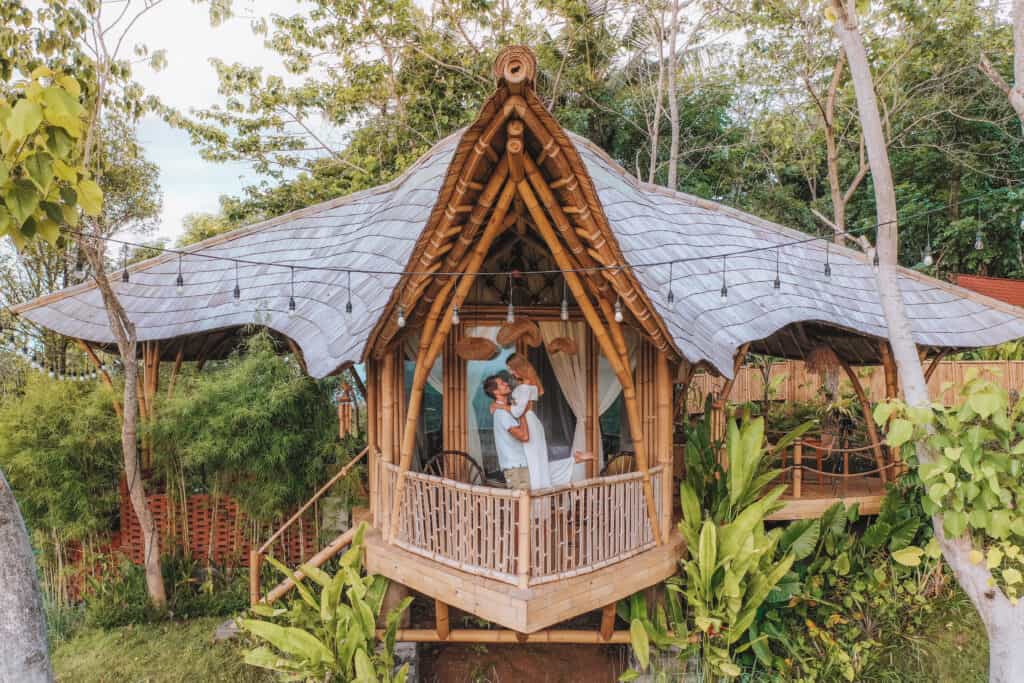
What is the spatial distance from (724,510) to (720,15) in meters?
13.6

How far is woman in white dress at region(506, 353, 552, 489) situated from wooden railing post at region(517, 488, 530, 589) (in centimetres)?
108

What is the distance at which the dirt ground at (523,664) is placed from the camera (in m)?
6.60

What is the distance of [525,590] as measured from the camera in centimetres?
475

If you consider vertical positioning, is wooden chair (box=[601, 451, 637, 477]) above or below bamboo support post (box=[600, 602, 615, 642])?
above

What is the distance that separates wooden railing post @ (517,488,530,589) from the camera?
15.5ft

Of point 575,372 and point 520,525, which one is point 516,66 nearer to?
point 520,525

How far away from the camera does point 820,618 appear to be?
6.58 m

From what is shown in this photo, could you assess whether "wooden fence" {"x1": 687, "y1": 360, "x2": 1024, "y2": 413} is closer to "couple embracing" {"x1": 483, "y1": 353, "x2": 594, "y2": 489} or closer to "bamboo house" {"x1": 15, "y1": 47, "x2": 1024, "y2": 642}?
"bamboo house" {"x1": 15, "y1": 47, "x2": 1024, "y2": 642}

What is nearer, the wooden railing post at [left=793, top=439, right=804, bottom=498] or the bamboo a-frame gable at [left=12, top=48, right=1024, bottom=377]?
the bamboo a-frame gable at [left=12, top=48, right=1024, bottom=377]

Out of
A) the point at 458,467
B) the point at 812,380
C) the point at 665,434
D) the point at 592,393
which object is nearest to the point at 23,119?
the point at 458,467

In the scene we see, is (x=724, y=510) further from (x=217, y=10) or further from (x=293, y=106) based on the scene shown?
(x=293, y=106)

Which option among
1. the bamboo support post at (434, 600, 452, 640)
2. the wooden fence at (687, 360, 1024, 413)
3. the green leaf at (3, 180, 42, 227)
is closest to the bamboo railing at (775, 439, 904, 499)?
the bamboo support post at (434, 600, 452, 640)

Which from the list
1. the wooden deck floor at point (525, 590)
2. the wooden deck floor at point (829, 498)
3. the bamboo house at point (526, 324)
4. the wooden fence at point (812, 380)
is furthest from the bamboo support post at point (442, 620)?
the wooden fence at point (812, 380)

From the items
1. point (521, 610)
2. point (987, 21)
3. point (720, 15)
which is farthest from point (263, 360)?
point (987, 21)
